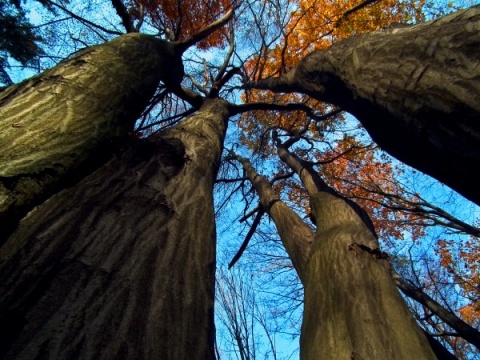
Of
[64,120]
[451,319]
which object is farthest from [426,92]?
[451,319]

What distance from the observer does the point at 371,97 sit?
195 cm

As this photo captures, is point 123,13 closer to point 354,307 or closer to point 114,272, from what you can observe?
point 114,272

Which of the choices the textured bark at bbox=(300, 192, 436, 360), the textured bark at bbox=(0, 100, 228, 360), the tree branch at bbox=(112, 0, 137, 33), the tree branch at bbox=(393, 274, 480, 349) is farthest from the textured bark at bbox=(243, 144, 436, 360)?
the tree branch at bbox=(112, 0, 137, 33)

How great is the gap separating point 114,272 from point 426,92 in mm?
1499

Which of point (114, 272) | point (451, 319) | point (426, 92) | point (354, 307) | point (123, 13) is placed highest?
point (123, 13)

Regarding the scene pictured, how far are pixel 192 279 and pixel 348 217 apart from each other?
242cm

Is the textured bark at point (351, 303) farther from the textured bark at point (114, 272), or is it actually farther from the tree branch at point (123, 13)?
the tree branch at point (123, 13)

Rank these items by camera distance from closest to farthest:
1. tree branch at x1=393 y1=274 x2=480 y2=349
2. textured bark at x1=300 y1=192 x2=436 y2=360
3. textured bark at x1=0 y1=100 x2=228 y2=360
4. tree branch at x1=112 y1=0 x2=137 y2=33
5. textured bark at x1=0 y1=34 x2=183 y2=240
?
1. textured bark at x1=0 y1=100 x2=228 y2=360
2. textured bark at x1=0 y1=34 x2=183 y2=240
3. textured bark at x1=300 y1=192 x2=436 y2=360
4. tree branch at x1=393 y1=274 x2=480 y2=349
5. tree branch at x1=112 y1=0 x2=137 y2=33

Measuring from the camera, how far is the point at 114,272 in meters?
0.98

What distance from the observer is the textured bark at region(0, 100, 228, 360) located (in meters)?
0.76

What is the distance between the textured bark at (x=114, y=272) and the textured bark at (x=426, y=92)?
46.1 inches

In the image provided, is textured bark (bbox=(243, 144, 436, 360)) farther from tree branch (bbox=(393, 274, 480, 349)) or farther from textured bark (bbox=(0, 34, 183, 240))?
textured bark (bbox=(0, 34, 183, 240))

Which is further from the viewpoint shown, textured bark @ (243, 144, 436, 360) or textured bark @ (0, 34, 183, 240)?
textured bark @ (243, 144, 436, 360)

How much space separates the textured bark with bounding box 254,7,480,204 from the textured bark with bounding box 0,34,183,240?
1535 mm
